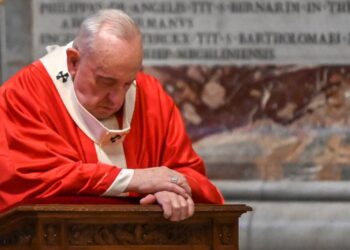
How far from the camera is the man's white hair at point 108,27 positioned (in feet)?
15.4

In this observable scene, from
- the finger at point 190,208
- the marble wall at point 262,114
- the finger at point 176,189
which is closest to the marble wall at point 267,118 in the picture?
the marble wall at point 262,114

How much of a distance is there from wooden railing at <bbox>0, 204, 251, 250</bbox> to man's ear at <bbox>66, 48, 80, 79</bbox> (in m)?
0.64

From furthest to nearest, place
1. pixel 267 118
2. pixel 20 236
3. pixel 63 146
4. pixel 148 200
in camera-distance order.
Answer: pixel 267 118
pixel 63 146
pixel 148 200
pixel 20 236

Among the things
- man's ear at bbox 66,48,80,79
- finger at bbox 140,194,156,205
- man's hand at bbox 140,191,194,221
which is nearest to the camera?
man's hand at bbox 140,191,194,221

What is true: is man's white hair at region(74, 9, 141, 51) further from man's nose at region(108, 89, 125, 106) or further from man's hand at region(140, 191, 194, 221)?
man's hand at region(140, 191, 194, 221)

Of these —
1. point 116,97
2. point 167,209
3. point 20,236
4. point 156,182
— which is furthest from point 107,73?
point 20,236

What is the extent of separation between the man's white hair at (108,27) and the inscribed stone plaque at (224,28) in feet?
8.12

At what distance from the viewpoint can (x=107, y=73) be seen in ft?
15.4

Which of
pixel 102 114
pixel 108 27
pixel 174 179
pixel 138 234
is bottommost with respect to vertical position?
pixel 138 234

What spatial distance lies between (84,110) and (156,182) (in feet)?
1.35

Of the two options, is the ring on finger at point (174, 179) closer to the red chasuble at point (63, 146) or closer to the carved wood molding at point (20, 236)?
the red chasuble at point (63, 146)

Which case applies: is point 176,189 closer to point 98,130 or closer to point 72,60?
point 98,130

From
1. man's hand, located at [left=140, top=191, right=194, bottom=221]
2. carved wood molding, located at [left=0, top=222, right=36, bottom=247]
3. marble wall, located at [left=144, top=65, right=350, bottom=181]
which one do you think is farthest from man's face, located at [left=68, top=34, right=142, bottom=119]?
marble wall, located at [left=144, top=65, right=350, bottom=181]

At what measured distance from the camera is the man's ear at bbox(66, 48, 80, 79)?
4.80 m
